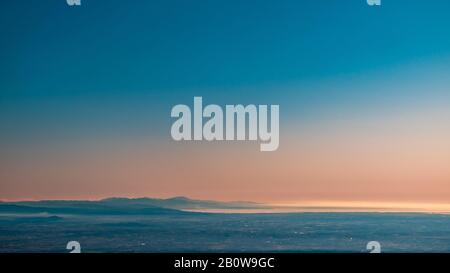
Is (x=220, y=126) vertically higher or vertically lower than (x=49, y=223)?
higher

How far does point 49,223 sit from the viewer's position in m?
11.0

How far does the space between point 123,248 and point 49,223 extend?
0.93 metres

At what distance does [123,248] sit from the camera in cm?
1085

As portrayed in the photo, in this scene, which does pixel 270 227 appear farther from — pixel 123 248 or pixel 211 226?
pixel 123 248

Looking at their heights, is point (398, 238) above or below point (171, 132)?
below
